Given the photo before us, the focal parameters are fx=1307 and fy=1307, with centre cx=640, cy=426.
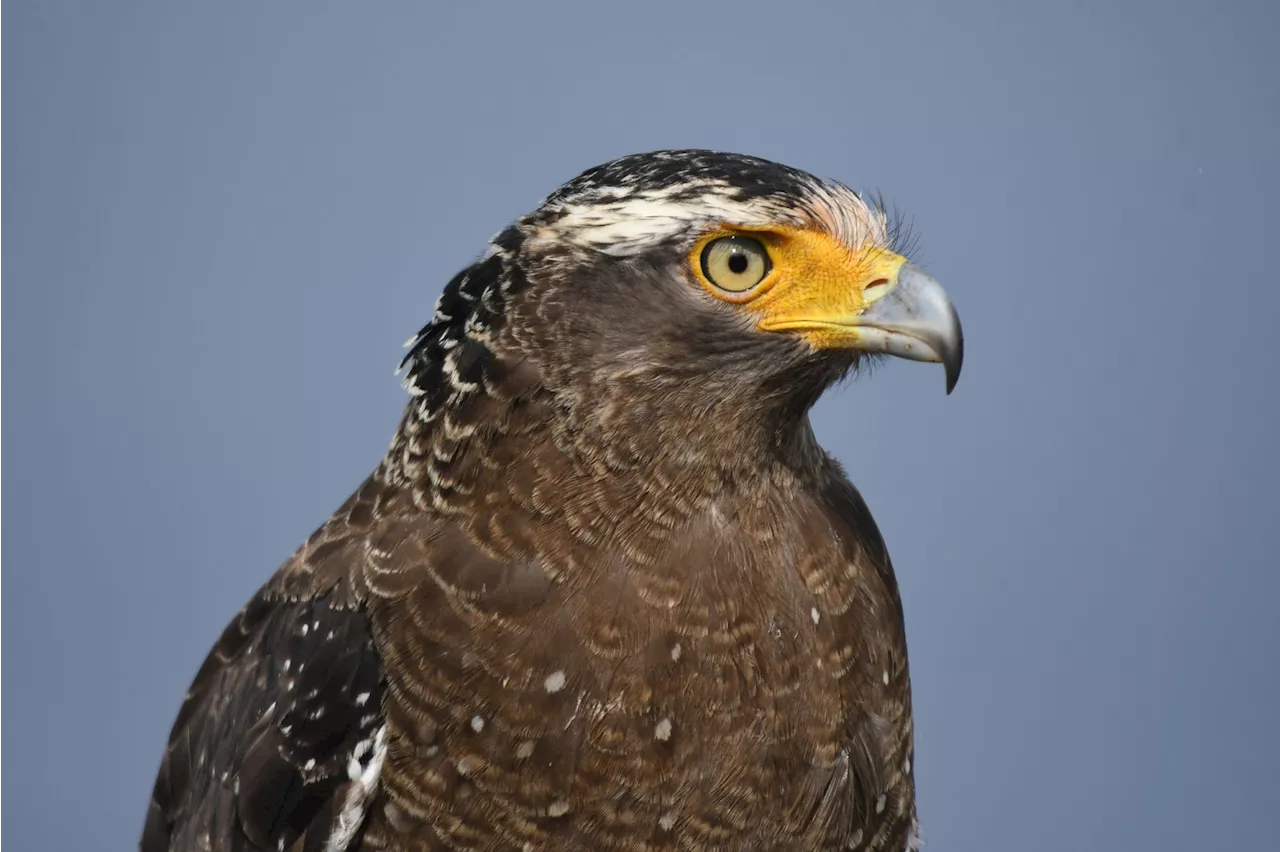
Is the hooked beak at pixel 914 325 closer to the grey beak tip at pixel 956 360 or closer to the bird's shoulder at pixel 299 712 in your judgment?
the grey beak tip at pixel 956 360

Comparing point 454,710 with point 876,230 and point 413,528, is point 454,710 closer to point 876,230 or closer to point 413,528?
point 413,528

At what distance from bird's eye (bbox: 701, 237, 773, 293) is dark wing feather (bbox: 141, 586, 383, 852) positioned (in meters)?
1.06

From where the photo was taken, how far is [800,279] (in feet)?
8.97

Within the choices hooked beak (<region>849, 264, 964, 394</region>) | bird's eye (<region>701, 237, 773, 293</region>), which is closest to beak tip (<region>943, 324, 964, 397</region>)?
hooked beak (<region>849, 264, 964, 394</region>)

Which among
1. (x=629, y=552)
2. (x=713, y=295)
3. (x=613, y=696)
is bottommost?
(x=613, y=696)

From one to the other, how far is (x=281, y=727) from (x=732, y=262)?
147cm

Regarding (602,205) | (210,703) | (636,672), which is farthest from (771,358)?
(210,703)

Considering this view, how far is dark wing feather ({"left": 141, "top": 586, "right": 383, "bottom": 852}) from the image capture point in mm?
2840

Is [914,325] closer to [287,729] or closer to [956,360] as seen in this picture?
[956,360]

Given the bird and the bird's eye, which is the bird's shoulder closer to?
the bird

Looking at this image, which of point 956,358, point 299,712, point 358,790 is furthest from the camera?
point 299,712

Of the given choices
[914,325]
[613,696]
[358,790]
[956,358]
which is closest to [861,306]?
[914,325]

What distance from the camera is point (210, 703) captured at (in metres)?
3.34

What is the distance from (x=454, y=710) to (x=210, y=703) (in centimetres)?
98
